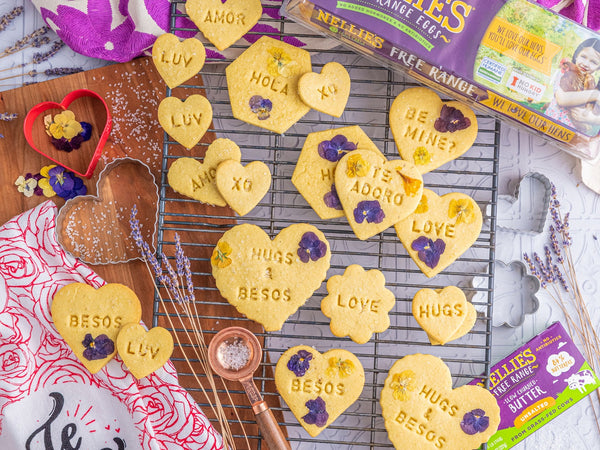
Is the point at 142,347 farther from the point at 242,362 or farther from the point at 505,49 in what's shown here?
the point at 505,49

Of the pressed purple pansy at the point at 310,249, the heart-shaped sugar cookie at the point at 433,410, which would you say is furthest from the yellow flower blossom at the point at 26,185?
the heart-shaped sugar cookie at the point at 433,410

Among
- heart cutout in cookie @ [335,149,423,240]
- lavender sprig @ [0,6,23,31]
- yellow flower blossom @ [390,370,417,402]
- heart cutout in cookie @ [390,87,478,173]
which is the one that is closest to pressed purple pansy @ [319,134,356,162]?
heart cutout in cookie @ [335,149,423,240]

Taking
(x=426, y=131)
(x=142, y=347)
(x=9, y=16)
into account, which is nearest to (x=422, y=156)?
(x=426, y=131)

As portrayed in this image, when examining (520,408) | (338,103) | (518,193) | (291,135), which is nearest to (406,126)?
(338,103)

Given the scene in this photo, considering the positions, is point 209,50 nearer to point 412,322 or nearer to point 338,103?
point 338,103

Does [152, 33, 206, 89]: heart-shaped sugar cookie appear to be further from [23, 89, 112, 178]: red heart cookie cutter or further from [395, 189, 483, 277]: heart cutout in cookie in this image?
[395, 189, 483, 277]: heart cutout in cookie

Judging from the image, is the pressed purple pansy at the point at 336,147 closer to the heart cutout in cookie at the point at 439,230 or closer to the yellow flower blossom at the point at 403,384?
the heart cutout in cookie at the point at 439,230
